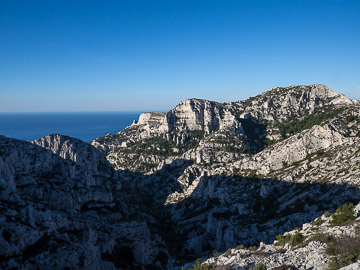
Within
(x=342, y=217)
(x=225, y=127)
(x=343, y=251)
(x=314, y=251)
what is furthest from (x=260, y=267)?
(x=225, y=127)

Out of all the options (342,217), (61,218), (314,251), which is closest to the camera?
(314,251)

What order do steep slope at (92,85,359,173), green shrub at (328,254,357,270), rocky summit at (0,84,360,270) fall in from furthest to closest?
steep slope at (92,85,359,173)
rocky summit at (0,84,360,270)
green shrub at (328,254,357,270)

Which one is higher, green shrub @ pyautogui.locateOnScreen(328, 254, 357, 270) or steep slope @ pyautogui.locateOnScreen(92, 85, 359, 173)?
steep slope @ pyautogui.locateOnScreen(92, 85, 359, 173)

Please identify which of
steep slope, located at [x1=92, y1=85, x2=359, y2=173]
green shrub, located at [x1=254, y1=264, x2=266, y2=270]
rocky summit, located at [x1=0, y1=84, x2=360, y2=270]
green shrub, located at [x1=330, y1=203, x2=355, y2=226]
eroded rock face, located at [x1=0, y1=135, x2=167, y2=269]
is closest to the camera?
green shrub, located at [x1=254, y1=264, x2=266, y2=270]

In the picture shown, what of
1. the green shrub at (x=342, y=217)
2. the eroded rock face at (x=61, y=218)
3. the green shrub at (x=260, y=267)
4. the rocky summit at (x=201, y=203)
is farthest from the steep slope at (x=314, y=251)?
the eroded rock face at (x=61, y=218)

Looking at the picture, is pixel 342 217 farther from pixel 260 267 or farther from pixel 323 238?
pixel 260 267

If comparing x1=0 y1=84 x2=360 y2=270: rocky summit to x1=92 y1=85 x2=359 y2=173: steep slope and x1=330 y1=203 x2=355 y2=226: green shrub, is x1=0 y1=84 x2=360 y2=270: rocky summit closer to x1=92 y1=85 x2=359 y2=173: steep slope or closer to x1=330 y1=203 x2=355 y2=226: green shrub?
x1=330 y1=203 x2=355 y2=226: green shrub

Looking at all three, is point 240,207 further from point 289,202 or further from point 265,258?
point 265,258

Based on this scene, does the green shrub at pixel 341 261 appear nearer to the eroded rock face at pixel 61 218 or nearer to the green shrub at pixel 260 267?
the green shrub at pixel 260 267

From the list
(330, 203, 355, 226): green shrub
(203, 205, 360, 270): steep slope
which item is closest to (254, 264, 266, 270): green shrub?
(203, 205, 360, 270): steep slope
